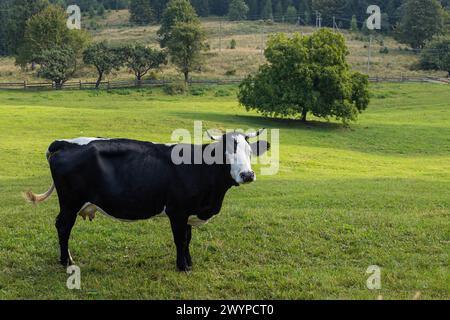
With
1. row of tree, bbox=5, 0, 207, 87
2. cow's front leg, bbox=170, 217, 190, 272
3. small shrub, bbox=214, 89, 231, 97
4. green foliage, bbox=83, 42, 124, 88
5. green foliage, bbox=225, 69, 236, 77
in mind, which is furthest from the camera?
green foliage, bbox=225, 69, 236, 77

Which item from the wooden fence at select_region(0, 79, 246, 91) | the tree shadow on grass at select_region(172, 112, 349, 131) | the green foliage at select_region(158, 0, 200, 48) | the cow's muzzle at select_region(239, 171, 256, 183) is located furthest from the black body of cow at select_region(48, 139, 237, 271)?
the green foliage at select_region(158, 0, 200, 48)

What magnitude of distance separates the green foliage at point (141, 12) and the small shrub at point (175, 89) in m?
87.5

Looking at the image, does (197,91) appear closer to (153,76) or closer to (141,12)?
(153,76)

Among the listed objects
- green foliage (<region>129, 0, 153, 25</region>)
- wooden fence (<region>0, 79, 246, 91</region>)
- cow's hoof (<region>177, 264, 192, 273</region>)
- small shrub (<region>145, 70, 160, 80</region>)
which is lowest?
cow's hoof (<region>177, 264, 192, 273</region>)

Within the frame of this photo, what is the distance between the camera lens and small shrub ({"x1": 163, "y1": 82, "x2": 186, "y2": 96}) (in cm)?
6328

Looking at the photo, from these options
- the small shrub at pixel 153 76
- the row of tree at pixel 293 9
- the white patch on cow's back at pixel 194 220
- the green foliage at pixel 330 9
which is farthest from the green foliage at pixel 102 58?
the green foliage at pixel 330 9

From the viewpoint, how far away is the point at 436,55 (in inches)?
3401

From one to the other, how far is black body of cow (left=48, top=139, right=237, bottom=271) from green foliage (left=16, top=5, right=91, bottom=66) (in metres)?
70.9

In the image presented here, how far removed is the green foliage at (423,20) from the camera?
107 m

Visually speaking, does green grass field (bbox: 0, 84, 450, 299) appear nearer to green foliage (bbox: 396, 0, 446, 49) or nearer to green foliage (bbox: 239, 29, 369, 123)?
green foliage (bbox: 239, 29, 369, 123)

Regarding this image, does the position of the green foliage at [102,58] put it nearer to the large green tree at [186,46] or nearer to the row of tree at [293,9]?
the large green tree at [186,46]

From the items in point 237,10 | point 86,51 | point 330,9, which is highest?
point 237,10

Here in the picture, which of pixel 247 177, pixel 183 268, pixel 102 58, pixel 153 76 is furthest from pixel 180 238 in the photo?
pixel 153 76

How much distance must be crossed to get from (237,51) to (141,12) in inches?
2301
